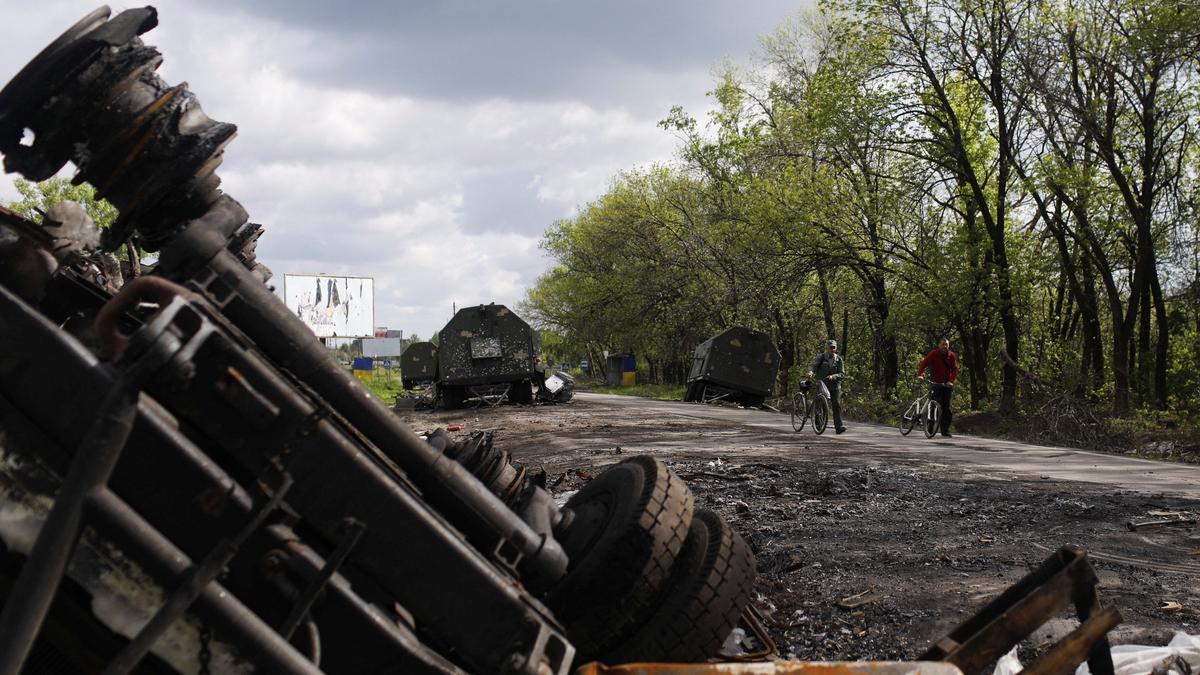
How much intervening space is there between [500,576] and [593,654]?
0.71 metres

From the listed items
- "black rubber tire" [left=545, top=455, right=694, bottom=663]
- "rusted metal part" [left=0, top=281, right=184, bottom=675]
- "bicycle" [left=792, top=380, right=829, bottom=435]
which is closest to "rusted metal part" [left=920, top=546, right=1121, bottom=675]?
"black rubber tire" [left=545, top=455, right=694, bottom=663]

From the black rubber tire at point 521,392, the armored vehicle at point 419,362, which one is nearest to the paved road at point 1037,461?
the black rubber tire at point 521,392

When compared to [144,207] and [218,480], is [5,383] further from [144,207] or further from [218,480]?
[144,207]

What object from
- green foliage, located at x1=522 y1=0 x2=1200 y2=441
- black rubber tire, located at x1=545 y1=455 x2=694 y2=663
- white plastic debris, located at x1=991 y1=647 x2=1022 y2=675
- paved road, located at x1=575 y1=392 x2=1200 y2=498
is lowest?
white plastic debris, located at x1=991 y1=647 x2=1022 y2=675

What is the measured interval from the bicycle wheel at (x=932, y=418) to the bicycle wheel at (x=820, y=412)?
1.78 metres

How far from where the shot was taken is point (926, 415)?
17.0 m

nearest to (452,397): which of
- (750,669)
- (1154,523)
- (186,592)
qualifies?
(1154,523)

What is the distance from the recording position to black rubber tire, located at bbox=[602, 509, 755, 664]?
2727mm

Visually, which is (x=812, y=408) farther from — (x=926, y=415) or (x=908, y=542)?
(x=908, y=542)

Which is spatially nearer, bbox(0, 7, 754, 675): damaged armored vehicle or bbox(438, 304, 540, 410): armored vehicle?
bbox(0, 7, 754, 675): damaged armored vehicle

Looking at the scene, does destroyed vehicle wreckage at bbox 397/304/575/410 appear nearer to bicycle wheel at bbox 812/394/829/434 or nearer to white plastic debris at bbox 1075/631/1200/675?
bicycle wheel at bbox 812/394/829/434

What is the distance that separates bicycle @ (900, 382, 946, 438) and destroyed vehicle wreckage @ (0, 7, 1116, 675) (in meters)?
15.4

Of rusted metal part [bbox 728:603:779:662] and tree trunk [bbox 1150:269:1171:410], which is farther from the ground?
tree trunk [bbox 1150:269:1171:410]

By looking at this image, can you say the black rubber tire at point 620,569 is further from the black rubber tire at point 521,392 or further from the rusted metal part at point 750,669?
the black rubber tire at point 521,392
